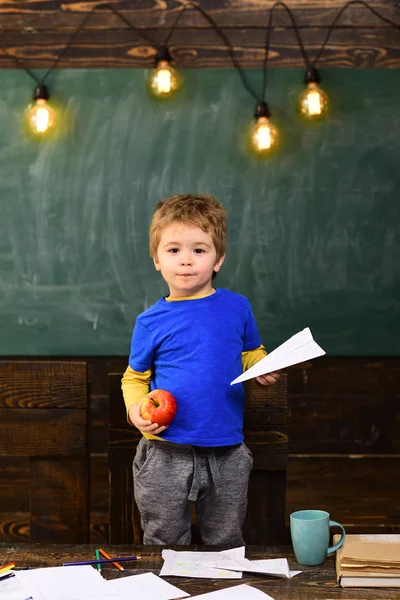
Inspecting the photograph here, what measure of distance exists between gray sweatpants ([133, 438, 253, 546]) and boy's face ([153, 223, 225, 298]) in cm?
38

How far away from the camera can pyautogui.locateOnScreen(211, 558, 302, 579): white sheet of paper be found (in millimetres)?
1242

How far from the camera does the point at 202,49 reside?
3.20 meters

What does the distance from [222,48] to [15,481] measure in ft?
6.79

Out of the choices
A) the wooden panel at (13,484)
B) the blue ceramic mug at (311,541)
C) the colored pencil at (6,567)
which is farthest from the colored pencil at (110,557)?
the wooden panel at (13,484)

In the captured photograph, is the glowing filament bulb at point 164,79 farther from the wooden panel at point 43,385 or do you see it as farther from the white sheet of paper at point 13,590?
the white sheet of paper at point 13,590

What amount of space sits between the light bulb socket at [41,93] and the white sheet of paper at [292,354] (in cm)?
209

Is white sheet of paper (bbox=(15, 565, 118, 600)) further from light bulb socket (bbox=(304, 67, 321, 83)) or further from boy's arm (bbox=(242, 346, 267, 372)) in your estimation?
light bulb socket (bbox=(304, 67, 321, 83))

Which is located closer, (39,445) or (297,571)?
(297,571)

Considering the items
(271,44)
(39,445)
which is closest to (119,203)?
(271,44)

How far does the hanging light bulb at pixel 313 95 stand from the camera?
3.12 m

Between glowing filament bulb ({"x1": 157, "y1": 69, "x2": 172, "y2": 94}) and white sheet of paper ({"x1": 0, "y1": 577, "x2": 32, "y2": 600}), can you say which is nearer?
white sheet of paper ({"x1": 0, "y1": 577, "x2": 32, "y2": 600})

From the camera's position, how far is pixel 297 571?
1262 mm

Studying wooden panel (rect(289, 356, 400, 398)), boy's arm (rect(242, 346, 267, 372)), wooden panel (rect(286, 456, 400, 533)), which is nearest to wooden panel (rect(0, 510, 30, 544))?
wooden panel (rect(286, 456, 400, 533))

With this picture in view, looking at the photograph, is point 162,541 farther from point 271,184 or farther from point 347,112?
point 347,112
